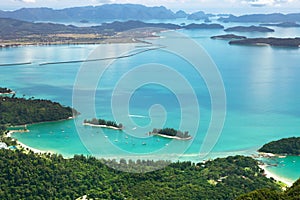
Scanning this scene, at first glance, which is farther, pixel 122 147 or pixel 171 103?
pixel 171 103

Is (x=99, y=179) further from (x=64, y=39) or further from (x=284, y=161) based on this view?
(x=64, y=39)

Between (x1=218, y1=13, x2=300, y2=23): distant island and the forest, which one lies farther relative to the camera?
(x1=218, y1=13, x2=300, y2=23): distant island

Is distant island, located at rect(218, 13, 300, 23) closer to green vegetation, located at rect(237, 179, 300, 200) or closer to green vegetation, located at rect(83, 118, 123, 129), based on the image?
green vegetation, located at rect(83, 118, 123, 129)

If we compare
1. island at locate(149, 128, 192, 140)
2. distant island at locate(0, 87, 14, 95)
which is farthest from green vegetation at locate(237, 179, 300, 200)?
distant island at locate(0, 87, 14, 95)

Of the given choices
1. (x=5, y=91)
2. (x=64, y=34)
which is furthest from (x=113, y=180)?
(x=64, y=34)

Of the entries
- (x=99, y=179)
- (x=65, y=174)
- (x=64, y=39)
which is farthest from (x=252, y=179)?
(x=64, y=39)
